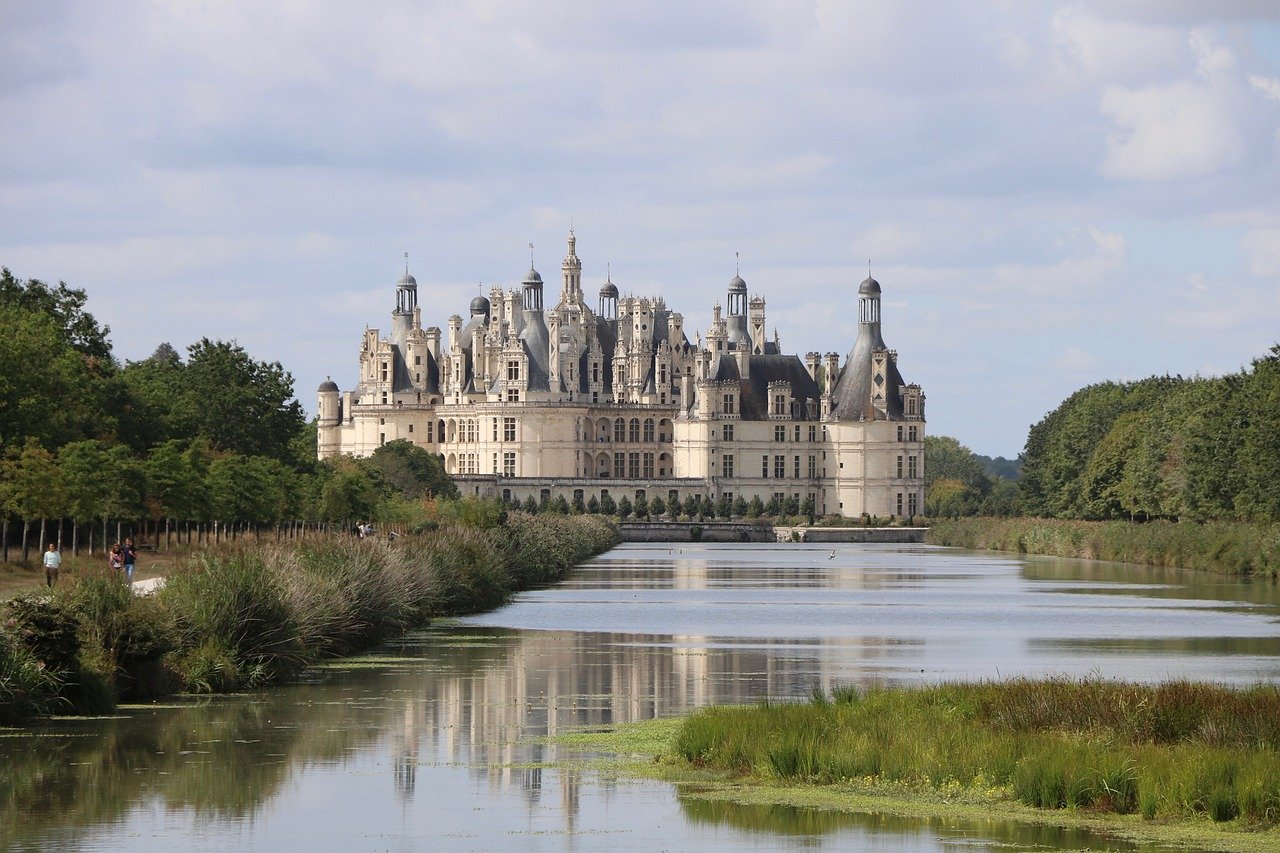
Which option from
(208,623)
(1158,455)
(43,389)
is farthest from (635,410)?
(208,623)

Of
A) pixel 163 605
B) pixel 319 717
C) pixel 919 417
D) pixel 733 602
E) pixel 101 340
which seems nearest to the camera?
pixel 319 717

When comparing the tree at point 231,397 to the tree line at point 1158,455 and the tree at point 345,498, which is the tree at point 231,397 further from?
the tree line at point 1158,455

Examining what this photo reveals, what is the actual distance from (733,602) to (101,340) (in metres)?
22.5

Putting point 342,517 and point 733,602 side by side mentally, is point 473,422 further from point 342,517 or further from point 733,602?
point 733,602

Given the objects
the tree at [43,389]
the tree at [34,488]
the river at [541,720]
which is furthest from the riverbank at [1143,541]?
Result: the tree at [34,488]

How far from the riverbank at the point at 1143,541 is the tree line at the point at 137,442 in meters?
22.7

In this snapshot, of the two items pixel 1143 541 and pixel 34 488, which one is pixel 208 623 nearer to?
pixel 34 488

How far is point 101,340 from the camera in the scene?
201ft

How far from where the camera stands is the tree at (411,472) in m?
97.1

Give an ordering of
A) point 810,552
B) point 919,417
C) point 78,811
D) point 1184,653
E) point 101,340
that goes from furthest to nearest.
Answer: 1. point 919,417
2. point 810,552
3. point 101,340
4. point 1184,653
5. point 78,811

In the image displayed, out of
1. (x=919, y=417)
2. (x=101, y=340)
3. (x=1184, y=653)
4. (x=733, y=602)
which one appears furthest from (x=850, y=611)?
(x=919, y=417)

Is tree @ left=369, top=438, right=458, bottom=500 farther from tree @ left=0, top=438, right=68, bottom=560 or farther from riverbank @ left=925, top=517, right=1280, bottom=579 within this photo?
tree @ left=0, top=438, right=68, bottom=560

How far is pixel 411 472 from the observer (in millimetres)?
101500

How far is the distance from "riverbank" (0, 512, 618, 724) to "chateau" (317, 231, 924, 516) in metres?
98.7
